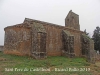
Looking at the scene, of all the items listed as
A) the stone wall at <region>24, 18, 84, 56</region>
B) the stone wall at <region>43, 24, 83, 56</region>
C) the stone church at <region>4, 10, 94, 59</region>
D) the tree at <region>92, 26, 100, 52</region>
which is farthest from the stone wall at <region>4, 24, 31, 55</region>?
the tree at <region>92, 26, 100, 52</region>

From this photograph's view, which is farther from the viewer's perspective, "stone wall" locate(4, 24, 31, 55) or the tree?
the tree

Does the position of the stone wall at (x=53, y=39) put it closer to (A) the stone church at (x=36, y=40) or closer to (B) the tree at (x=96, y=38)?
(A) the stone church at (x=36, y=40)

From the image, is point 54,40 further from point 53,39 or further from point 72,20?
point 72,20

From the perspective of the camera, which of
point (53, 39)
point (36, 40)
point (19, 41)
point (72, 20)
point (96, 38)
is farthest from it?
point (96, 38)

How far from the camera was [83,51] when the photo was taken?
895 inches

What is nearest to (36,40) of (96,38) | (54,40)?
(54,40)

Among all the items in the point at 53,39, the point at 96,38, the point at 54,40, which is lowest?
the point at 54,40

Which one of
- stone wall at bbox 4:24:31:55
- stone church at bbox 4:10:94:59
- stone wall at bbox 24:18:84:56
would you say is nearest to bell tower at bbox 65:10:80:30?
stone church at bbox 4:10:94:59

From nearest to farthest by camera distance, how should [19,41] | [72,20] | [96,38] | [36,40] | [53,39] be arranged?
[36,40] → [19,41] → [53,39] → [72,20] → [96,38]

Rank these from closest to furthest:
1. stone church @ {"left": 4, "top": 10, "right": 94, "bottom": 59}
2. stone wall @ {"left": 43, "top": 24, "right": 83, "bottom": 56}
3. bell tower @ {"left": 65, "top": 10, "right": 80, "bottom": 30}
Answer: stone church @ {"left": 4, "top": 10, "right": 94, "bottom": 59} < stone wall @ {"left": 43, "top": 24, "right": 83, "bottom": 56} < bell tower @ {"left": 65, "top": 10, "right": 80, "bottom": 30}

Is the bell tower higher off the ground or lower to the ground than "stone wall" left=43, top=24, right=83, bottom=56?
higher

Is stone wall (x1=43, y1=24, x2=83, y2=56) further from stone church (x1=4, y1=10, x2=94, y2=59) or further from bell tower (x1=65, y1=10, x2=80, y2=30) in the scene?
bell tower (x1=65, y1=10, x2=80, y2=30)

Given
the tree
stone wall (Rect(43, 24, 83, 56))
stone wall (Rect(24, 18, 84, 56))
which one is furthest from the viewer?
the tree

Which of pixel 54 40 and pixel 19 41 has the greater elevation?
pixel 54 40
